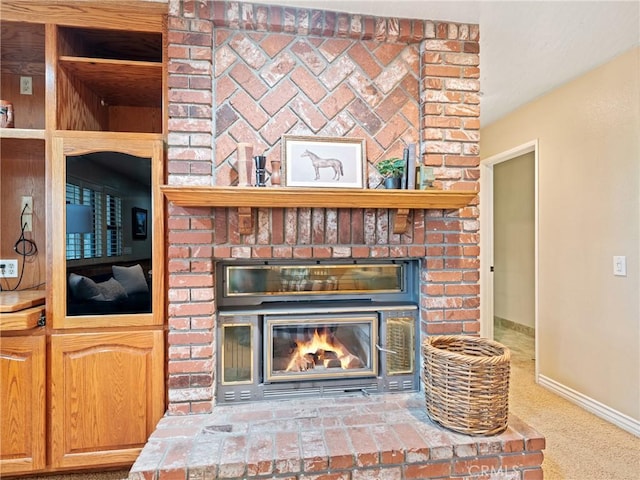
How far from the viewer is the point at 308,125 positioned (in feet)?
6.19

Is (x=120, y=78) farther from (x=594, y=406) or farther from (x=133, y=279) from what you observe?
(x=594, y=406)

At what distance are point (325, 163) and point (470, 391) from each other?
127cm

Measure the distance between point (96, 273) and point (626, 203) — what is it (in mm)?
3153

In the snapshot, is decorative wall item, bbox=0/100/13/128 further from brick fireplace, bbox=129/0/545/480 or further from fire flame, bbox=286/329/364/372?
fire flame, bbox=286/329/364/372

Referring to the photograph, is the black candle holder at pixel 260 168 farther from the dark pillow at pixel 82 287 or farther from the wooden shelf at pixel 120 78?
the dark pillow at pixel 82 287

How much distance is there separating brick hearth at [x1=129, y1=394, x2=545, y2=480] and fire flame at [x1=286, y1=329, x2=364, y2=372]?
0.28 metres

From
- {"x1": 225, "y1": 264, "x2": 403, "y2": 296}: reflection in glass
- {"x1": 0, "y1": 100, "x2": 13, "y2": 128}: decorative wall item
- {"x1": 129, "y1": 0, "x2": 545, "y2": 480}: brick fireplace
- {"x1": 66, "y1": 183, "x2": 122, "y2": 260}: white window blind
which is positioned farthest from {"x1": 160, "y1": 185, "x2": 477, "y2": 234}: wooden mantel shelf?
{"x1": 0, "y1": 100, "x2": 13, "y2": 128}: decorative wall item

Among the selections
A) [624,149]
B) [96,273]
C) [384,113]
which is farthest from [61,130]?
[624,149]

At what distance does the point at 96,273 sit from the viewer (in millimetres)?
1789

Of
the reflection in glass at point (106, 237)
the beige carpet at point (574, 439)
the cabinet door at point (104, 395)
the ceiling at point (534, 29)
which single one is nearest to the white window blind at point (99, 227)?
the reflection in glass at point (106, 237)

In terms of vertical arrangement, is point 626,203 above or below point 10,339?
above

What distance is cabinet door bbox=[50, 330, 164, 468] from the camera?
5.77 feet

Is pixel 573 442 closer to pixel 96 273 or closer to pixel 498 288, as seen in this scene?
pixel 498 288

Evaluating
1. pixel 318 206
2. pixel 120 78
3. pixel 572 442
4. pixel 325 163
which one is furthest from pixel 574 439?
pixel 120 78
